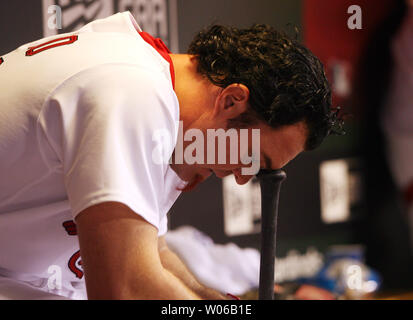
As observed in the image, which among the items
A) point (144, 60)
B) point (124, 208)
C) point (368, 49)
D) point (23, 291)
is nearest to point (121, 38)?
point (144, 60)

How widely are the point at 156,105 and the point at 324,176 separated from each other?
3.31 ft

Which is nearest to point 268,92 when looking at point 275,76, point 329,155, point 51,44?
point 275,76

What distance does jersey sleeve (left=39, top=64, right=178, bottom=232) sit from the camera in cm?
60

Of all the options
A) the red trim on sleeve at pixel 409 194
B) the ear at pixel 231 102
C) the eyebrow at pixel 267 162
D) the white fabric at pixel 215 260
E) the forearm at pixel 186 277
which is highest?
the ear at pixel 231 102

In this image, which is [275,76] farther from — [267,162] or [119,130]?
[119,130]

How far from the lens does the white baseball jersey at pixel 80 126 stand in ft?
2.00

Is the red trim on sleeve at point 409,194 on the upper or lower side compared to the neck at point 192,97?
lower

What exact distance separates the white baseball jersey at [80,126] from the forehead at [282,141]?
13 centimetres

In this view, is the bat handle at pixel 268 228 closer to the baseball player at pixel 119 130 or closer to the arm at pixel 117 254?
the baseball player at pixel 119 130

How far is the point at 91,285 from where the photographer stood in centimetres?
62

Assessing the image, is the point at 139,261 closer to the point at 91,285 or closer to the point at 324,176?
the point at 91,285

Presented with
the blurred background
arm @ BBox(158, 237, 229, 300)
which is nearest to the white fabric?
the blurred background

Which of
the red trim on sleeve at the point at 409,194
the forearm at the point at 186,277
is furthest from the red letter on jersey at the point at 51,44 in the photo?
the red trim on sleeve at the point at 409,194

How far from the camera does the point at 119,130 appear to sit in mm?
610
